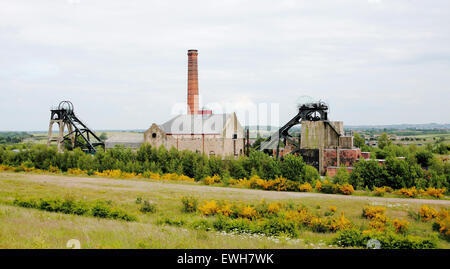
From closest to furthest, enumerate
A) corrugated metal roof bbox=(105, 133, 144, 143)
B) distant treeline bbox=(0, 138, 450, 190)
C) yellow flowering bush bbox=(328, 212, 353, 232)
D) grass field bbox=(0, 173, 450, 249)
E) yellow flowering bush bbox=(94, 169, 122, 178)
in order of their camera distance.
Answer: grass field bbox=(0, 173, 450, 249)
yellow flowering bush bbox=(328, 212, 353, 232)
distant treeline bbox=(0, 138, 450, 190)
yellow flowering bush bbox=(94, 169, 122, 178)
corrugated metal roof bbox=(105, 133, 144, 143)

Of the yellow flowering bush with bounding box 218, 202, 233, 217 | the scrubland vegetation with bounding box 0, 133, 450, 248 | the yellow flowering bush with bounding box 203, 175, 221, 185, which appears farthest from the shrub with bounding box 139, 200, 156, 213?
the yellow flowering bush with bounding box 203, 175, 221, 185

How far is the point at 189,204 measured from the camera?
20688 mm

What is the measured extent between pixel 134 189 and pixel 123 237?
607 inches

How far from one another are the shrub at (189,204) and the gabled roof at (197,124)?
26.2m

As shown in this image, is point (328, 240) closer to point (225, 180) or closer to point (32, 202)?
point (32, 202)

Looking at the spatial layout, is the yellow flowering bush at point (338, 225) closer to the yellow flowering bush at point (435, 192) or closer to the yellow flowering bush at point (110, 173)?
the yellow flowering bush at point (435, 192)

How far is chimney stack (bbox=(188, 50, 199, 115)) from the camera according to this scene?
170 feet

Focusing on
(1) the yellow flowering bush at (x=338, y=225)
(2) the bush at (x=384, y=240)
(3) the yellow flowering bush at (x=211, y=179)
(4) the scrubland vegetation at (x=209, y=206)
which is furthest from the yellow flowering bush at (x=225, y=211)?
(3) the yellow flowering bush at (x=211, y=179)

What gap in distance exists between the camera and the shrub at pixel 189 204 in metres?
20.4

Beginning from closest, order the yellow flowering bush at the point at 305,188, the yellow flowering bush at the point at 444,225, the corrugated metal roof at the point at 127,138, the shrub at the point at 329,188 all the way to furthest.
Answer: the yellow flowering bush at the point at 444,225 < the shrub at the point at 329,188 < the yellow flowering bush at the point at 305,188 < the corrugated metal roof at the point at 127,138

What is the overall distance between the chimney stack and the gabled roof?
248cm

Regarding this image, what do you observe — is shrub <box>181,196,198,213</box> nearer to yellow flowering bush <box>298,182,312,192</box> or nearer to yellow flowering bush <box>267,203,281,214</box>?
yellow flowering bush <box>267,203,281,214</box>
